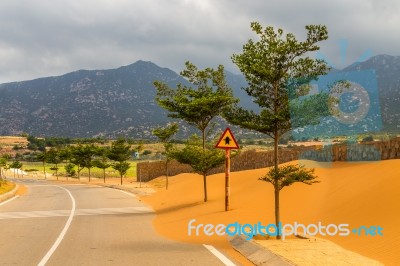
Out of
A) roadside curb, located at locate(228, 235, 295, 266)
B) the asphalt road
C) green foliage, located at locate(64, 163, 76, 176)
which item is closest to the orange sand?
roadside curb, located at locate(228, 235, 295, 266)

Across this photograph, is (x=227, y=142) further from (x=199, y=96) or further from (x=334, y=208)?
(x=199, y=96)

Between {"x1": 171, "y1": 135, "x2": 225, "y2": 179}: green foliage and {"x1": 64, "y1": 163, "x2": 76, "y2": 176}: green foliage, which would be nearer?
{"x1": 171, "y1": 135, "x2": 225, "y2": 179}: green foliage

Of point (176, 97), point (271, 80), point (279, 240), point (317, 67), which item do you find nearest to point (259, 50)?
point (271, 80)

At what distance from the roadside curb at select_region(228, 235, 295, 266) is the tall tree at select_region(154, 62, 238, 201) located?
10.9 m

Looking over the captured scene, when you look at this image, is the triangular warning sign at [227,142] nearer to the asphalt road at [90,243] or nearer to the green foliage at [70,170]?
the asphalt road at [90,243]

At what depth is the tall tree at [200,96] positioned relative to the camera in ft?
72.3

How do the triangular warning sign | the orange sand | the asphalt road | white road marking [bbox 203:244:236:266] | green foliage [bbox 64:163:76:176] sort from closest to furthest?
white road marking [bbox 203:244:236:266]
the asphalt road
the orange sand
the triangular warning sign
green foliage [bbox 64:163:76:176]

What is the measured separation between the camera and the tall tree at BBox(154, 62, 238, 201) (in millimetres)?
22047

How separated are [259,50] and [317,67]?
168 centimetres

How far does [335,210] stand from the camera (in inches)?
547

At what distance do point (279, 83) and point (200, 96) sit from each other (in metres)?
10.3

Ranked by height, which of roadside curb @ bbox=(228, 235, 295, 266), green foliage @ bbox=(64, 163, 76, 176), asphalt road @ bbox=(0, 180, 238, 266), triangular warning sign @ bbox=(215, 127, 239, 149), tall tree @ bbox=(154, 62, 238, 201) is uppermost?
tall tree @ bbox=(154, 62, 238, 201)

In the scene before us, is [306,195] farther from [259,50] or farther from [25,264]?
[25,264]

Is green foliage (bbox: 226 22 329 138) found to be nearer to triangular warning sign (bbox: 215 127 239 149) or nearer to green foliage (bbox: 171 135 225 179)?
triangular warning sign (bbox: 215 127 239 149)
